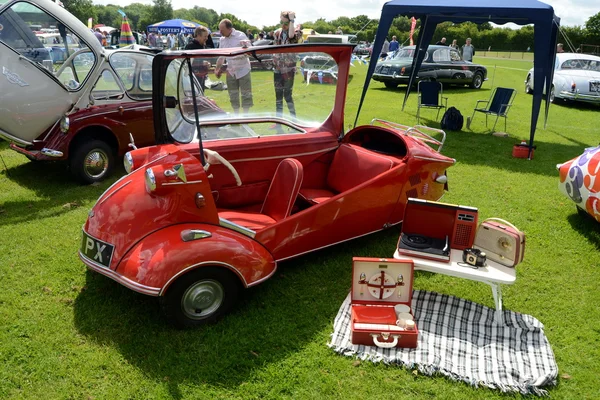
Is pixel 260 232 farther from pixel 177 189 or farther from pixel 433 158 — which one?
pixel 433 158

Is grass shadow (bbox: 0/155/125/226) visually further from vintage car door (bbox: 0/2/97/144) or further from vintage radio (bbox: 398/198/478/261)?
vintage radio (bbox: 398/198/478/261)

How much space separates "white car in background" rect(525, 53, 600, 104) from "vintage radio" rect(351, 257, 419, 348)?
1239 cm

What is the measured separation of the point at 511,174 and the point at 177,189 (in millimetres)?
5584

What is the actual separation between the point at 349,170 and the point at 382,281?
4.71 ft

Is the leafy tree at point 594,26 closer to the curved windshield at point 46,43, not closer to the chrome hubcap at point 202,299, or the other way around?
the curved windshield at point 46,43

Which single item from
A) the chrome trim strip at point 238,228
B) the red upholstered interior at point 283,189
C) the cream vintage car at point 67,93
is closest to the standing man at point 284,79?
the red upholstered interior at point 283,189

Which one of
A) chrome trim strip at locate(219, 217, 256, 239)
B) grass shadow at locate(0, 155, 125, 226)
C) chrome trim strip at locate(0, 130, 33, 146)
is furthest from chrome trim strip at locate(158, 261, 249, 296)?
chrome trim strip at locate(0, 130, 33, 146)

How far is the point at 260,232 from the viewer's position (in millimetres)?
3410

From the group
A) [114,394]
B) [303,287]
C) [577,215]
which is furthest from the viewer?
[577,215]

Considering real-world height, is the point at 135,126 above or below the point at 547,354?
above

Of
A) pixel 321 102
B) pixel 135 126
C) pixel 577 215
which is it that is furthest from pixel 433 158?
pixel 135 126

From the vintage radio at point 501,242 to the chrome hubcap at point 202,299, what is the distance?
2051 millimetres

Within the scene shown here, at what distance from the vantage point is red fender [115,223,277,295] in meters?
2.87

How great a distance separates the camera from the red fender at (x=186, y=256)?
2.87 meters
